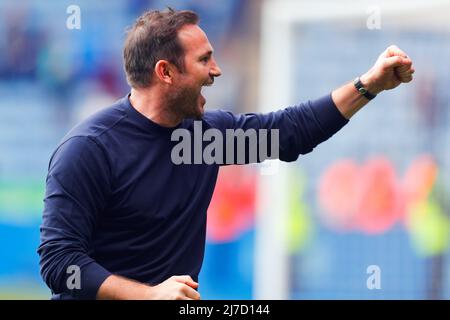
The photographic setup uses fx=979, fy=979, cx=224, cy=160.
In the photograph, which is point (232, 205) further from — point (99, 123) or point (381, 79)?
point (99, 123)

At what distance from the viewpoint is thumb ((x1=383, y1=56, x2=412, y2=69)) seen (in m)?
2.83

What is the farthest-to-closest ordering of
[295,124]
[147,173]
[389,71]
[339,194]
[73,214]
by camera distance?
1. [339,194]
2. [295,124]
3. [389,71]
4. [147,173]
5. [73,214]

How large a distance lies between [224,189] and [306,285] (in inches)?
31.4

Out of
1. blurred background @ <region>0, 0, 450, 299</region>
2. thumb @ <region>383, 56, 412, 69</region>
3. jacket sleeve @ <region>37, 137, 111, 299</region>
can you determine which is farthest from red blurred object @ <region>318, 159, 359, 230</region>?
jacket sleeve @ <region>37, 137, 111, 299</region>

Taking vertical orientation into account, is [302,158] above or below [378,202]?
above

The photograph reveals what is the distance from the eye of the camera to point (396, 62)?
2834 mm

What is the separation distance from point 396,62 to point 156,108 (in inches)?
27.9

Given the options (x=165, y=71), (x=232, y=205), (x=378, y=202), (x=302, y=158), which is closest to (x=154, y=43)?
(x=165, y=71)

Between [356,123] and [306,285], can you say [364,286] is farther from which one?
[356,123]

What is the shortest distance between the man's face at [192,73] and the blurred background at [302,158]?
3.00 m

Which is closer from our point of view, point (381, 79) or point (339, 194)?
point (381, 79)

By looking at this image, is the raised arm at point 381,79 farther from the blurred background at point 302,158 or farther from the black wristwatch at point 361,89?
the blurred background at point 302,158

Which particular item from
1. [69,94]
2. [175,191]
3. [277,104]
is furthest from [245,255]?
[175,191]

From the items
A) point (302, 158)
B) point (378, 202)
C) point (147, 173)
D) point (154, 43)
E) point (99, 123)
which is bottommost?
point (147, 173)
